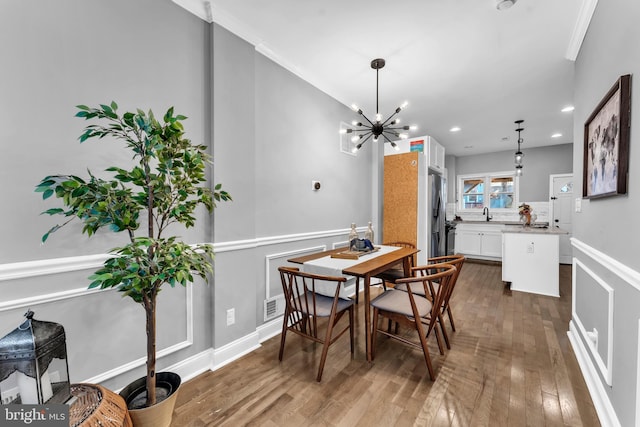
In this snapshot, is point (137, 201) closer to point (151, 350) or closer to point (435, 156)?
point (151, 350)

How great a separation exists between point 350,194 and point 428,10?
2238 millimetres

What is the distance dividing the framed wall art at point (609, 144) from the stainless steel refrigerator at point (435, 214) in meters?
2.32

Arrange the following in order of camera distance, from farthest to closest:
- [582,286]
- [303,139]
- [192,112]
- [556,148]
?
[556,148]
[303,139]
[582,286]
[192,112]

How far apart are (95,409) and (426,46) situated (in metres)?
3.28

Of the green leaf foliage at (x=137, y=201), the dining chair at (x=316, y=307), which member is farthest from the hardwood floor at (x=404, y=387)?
the green leaf foliage at (x=137, y=201)

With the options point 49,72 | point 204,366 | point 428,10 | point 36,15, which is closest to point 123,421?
point 204,366

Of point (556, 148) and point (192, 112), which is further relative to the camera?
point (556, 148)

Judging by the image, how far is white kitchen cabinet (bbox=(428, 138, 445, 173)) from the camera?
4496 mm

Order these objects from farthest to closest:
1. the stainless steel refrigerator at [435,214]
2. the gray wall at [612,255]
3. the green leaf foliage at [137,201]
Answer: the stainless steel refrigerator at [435,214], the gray wall at [612,255], the green leaf foliage at [137,201]

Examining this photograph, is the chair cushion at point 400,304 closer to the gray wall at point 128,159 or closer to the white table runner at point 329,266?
the white table runner at point 329,266

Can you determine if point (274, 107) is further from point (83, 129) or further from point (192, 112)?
point (83, 129)

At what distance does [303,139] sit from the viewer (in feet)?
9.74

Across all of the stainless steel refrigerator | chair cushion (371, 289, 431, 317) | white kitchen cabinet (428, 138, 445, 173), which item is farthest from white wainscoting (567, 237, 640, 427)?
white kitchen cabinet (428, 138, 445, 173)

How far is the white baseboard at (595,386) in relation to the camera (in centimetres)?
144
